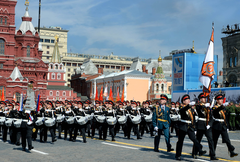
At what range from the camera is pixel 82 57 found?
473 ft

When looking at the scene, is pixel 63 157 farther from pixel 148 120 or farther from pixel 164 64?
pixel 164 64

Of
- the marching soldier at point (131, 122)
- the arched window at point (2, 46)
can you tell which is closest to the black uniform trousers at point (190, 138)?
the marching soldier at point (131, 122)

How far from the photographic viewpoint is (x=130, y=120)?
16484 millimetres

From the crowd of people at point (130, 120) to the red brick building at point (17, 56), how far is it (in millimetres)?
50746

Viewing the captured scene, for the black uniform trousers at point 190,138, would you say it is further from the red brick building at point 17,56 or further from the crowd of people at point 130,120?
the red brick building at point 17,56

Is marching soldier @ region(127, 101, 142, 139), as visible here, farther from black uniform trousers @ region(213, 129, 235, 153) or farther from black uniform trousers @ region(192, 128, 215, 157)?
black uniform trousers @ region(213, 129, 235, 153)

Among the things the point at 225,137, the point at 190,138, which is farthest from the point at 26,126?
the point at 225,137

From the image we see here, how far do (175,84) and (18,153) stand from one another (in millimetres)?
38666

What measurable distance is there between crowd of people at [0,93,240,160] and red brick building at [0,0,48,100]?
166ft

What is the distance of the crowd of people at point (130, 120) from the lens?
10148mm

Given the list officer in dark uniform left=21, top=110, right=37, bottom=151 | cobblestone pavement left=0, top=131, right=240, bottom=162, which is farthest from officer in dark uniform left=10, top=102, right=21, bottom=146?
officer in dark uniform left=21, top=110, right=37, bottom=151

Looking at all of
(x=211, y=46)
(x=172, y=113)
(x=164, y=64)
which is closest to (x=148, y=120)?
(x=172, y=113)

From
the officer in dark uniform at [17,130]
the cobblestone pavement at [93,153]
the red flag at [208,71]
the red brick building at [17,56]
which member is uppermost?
the red brick building at [17,56]

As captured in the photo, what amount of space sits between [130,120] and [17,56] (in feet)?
207
